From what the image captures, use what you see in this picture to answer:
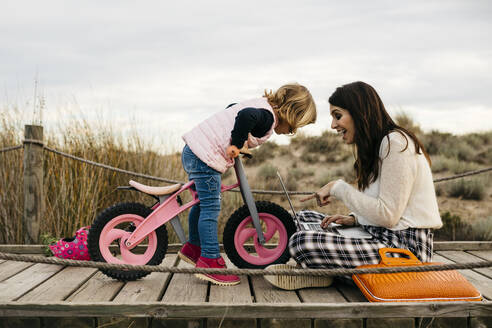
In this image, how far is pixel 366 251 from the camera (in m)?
2.82

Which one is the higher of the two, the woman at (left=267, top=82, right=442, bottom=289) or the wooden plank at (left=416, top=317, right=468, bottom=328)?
the woman at (left=267, top=82, right=442, bottom=289)

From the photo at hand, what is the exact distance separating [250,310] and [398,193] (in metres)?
1.04

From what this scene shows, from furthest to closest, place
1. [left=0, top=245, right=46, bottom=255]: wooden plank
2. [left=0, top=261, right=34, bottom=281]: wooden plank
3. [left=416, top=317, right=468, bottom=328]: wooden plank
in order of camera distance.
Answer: [left=0, top=245, right=46, bottom=255]: wooden plank < [left=0, top=261, right=34, bottom=281]: wooden plank < [left=416, top=317, right=468, bottom=328]: wooden plank

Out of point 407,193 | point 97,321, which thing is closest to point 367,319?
point 407,193

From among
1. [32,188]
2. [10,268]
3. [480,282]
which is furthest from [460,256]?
[32,188]

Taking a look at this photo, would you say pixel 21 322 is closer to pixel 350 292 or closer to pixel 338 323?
pixel 338 323

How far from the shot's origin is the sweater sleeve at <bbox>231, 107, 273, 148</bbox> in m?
2.76

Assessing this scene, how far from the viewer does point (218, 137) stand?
2.93 meters

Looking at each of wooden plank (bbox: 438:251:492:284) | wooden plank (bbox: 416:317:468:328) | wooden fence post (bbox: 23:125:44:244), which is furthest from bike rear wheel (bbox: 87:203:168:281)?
wooden plank (bbox: 438:251:492:284)

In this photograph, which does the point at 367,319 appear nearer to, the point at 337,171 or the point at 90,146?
the point at 90,146

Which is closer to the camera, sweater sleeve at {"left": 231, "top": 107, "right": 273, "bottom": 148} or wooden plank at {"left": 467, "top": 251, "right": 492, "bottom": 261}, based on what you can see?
sweater sleeve at {"left": 231, "top": 107, "right": 273, "bottom": 148}

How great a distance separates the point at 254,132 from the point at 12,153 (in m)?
3.16

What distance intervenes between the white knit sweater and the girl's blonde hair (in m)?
0.48

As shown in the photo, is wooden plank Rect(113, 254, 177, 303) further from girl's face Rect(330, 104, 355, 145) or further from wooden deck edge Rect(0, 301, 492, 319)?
girl's face Rect(330, 104, 355, 145)
